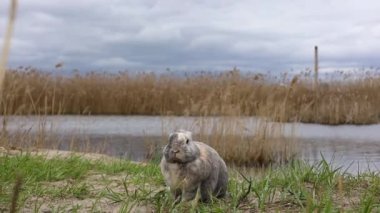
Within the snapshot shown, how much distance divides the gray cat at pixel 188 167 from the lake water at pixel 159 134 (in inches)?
194

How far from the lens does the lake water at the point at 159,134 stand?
Result: 9930mm

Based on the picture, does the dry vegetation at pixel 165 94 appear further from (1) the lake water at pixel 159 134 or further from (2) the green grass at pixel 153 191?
(2) the green grass at pixel 153 191

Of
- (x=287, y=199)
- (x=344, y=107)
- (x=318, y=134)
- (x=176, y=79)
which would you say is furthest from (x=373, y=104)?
(x=287, y=199)

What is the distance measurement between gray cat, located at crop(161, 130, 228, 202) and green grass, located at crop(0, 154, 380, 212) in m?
0.10

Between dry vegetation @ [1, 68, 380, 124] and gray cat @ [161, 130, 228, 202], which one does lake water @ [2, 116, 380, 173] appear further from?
gray cat @ [161, 130, 228, 202]

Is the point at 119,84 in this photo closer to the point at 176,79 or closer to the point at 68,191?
the point at 176,79

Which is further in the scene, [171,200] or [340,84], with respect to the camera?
[340,84]

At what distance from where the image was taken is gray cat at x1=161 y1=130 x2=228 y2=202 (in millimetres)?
3223

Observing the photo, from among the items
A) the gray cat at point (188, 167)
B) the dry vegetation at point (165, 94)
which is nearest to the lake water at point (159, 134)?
the dry vegetation at point (165, 94)

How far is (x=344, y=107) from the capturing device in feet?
55.1

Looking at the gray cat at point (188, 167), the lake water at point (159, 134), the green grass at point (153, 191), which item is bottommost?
the lake water at point (159, 134)

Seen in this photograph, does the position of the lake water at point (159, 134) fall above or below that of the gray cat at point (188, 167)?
below

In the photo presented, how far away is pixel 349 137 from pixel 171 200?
10913 mm

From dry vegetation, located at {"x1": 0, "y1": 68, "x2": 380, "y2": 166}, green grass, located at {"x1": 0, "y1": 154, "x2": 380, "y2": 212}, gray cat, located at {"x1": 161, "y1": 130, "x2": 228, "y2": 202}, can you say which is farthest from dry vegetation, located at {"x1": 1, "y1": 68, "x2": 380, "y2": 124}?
gray cat, located at {"x1": 161, "y1": 130, "x2": 228, "y2": 202}
